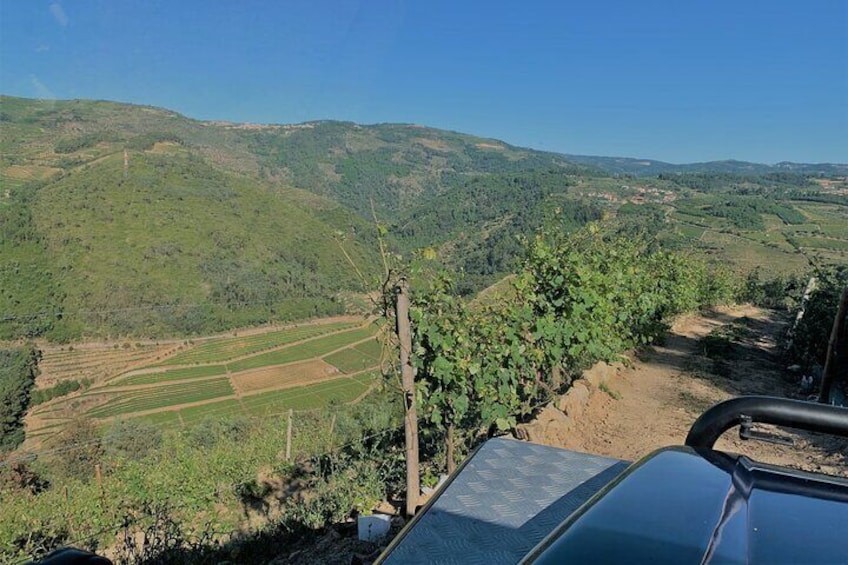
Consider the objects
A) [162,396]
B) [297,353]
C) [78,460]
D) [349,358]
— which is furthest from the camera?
[297,353]

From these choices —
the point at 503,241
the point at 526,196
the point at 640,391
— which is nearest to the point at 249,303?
the point at 503,241

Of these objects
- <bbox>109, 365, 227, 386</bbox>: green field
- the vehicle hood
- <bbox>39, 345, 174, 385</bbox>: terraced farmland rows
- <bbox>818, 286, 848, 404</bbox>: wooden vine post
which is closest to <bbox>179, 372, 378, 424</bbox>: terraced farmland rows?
<bbox>109, 365, 227, 386</bbox>: green field

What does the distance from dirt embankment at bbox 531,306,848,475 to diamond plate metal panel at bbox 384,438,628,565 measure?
1.18 metres

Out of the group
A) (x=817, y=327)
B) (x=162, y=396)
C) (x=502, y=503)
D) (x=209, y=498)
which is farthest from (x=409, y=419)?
(x=162, y=396)

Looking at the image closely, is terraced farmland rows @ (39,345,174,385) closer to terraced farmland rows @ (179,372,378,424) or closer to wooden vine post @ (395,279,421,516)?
terraced farmland rows @ (179,372,378,424)

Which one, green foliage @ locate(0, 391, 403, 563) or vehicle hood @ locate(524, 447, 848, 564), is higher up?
vehicle hood @ locate(524, 447, 848, 564)

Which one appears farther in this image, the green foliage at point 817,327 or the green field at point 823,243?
the green field at point 823,243

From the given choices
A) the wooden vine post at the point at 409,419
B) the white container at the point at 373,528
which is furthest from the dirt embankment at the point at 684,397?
the white container at the point at 373,528

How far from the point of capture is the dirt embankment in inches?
233

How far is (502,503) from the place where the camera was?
1691 millimetres

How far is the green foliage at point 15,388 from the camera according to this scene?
34.6 metres

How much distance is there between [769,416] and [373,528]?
3.24m

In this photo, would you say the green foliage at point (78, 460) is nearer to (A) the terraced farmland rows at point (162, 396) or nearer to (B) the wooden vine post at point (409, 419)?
(A) the terraced farmland rows at point (162, 396)

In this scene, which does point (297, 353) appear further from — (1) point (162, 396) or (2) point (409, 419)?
(2) point (409, 419)
